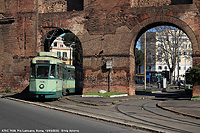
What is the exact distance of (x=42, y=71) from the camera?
17172 millimetres

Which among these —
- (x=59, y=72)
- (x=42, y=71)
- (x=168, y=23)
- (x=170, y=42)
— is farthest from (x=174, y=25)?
(x=170, y=42)

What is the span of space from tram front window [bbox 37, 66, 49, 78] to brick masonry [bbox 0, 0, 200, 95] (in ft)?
25.5

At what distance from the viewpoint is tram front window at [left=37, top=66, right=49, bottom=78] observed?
17072 millimetres

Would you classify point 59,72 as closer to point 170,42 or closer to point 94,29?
point 94,29

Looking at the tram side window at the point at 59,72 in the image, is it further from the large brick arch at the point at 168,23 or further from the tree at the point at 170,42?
the tree at the point at 170,42

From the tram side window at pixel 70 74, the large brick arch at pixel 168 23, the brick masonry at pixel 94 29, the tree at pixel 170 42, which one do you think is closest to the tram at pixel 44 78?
the tram side window at pixel 70 74

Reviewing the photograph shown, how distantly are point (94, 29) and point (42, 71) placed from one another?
8586 millimetres

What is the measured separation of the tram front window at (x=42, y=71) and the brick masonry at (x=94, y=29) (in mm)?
7769

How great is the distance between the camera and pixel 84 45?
81.2 ft

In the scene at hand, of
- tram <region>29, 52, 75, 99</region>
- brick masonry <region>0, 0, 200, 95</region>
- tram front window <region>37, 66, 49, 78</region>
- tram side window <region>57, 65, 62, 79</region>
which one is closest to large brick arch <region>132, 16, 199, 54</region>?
brick masonry <region>0, 0, 200, 95</region>

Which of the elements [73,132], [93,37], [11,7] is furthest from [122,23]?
[73,132]

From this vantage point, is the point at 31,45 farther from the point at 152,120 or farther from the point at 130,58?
the point at 152,120

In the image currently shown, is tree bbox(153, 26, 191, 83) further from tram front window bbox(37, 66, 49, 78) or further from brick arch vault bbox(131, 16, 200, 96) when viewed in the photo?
tram front window bbox(37, 66, 49, 78)

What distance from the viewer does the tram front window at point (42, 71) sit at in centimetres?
1707
